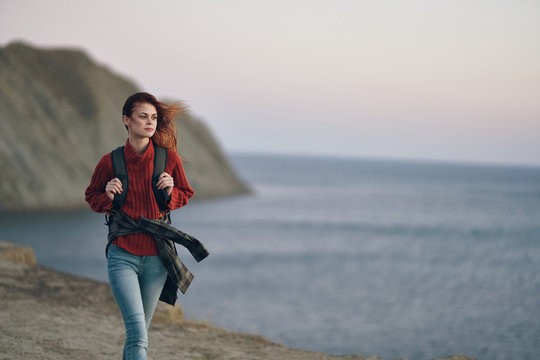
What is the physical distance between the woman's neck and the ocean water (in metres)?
9.62

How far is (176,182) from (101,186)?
527mm

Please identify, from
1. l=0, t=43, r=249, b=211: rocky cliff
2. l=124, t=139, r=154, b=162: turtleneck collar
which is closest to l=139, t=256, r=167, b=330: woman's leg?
l=124, t=139, r=154, b=162: turtleneck collar

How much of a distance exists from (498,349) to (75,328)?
10.9m

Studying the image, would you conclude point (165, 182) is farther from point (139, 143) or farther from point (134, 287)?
point (134, 287)

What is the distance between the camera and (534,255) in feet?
112

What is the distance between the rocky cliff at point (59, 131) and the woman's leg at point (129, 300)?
1302 inches

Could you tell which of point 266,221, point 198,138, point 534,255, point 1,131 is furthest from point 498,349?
point 198,138

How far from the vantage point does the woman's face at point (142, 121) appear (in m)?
3.98

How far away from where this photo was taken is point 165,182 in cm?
393

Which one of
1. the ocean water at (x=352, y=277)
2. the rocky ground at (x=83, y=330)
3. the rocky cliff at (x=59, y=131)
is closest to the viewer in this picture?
the rocky ground at (x=83, y=330)

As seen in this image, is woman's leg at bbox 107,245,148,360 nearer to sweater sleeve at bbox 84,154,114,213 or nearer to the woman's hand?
sweater sleeve at bbox 84,154,114,213

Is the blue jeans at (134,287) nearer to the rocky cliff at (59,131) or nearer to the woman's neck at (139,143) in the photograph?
the woman's neck at (139,143)

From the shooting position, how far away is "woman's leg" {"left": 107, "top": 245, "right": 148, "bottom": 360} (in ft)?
12.5

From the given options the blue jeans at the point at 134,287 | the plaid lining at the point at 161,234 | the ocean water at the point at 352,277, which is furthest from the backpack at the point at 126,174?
the ocean water at the point at 352,277
